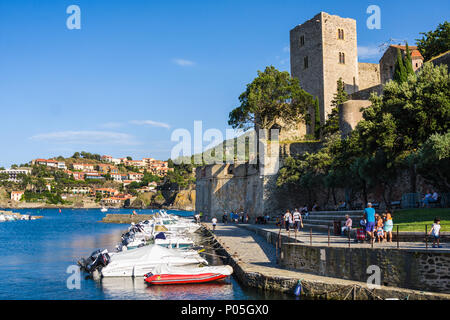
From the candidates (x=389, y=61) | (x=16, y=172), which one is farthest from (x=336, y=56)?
(x=16, y=172)

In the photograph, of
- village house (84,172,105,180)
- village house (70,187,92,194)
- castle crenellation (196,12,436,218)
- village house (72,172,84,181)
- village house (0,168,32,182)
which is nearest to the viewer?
castle crenellation (196,12,436,218)

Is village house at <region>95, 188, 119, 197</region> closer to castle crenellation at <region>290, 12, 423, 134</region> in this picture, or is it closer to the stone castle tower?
the stone castle tower

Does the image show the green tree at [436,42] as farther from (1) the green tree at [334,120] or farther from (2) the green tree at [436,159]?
(2) the green tree at [436,159]

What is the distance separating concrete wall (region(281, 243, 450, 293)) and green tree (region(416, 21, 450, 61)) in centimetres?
3105

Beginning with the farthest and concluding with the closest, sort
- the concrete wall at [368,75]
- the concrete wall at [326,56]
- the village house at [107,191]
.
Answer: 1. the village house at [107,191]
2. the concrete wall at [368,75]
3. the concrete wall at [326,56]

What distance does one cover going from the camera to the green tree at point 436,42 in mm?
38128

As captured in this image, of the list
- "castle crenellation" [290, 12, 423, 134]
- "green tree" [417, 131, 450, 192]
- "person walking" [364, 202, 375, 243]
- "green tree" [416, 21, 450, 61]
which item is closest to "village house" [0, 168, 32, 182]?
"castle crenellation" [290, 12, 423, 134]

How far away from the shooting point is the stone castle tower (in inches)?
1772

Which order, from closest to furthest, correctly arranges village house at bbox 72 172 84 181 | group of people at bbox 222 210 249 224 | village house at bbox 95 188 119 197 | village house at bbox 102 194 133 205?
group of people at bbox 222 210 249 224 < village house at bbox 102 194 133 205 < village house at bbox 95 188 119 197 < village house at bbox 72 172 84 181

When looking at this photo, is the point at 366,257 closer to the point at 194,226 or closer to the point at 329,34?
the point at 194,226

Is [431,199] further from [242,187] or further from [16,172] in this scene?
[16,172]

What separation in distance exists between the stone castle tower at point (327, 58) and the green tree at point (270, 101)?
8.10 meters

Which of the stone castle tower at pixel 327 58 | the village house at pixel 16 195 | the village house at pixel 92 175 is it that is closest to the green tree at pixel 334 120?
the stone castle tower at pixel 327 58

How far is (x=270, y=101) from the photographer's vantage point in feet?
119
